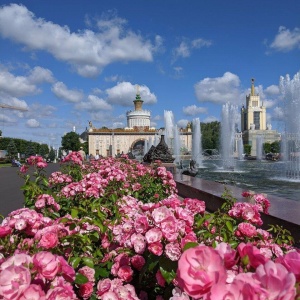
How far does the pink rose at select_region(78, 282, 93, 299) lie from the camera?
5.04ft

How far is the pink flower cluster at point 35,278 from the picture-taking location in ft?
3.56

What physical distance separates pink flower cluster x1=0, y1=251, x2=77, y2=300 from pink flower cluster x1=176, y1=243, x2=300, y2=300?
0.43 meters

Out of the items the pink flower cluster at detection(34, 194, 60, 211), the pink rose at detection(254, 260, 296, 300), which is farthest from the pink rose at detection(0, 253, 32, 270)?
the pink flower cluster at detection(34, 194, 60, 211)

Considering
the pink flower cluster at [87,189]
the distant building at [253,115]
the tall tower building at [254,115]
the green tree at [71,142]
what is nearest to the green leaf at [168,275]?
the pink flower cluster at [87,189]

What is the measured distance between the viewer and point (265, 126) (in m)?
131

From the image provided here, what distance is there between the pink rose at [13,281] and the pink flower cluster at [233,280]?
46 cm

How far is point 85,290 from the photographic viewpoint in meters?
1.54

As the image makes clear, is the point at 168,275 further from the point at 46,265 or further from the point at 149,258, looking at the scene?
the point at 46,265

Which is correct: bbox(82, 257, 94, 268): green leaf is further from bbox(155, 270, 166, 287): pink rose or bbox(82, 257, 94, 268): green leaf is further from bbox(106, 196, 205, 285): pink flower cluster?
bbox(155, 270, 166, 287): pink rose

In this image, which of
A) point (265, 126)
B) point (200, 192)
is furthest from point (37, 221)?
point (265, 126)

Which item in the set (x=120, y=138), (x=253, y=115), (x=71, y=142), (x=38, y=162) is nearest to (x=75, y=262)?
(x=38, y=162)

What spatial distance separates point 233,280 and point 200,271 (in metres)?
0.09

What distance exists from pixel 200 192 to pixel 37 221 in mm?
5598

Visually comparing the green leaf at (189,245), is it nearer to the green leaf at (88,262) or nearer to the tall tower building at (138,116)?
the green leaf at (88,262)
